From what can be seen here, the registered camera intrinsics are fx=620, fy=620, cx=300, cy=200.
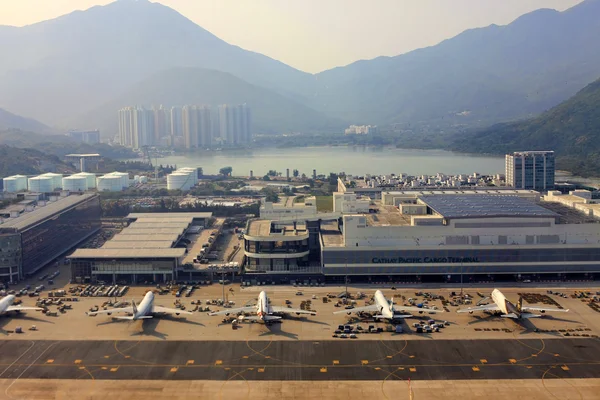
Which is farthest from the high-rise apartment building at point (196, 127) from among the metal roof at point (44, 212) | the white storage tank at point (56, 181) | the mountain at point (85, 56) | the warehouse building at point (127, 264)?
the warehouse building at point (127, 264)

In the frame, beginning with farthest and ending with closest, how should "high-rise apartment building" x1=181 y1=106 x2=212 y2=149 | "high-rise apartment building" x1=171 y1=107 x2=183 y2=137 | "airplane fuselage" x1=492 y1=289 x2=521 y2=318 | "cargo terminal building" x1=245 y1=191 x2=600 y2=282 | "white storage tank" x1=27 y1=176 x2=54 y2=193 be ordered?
1. "high-rise apartment building" x1=171 y1=107 x2=183 y2=137
2. "high-rise apartment building" x1=181 y1=106 x2=212 y2=149
3. "white storage tank" x1=27 y1=176 x2=54 y2=193
4. "cargo terminal building" x1=245 y1=191 x2=600 y2=282
5. "airplane fuselage" x1=492 y1=289 x2=521 y2=318

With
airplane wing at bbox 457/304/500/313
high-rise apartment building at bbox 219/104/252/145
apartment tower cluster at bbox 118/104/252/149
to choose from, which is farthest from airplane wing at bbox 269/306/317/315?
high-rise apartment building at bbox 219/104/252/145

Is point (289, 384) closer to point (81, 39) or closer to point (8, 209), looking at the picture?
point (8, 209)

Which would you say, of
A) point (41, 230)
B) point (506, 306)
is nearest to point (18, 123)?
point (41, 230)

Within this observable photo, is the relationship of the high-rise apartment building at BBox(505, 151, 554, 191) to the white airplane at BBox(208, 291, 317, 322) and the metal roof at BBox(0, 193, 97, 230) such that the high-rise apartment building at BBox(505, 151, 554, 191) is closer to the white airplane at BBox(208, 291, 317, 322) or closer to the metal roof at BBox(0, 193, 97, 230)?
the white airplane at BBox(208, 291, 317, 322)

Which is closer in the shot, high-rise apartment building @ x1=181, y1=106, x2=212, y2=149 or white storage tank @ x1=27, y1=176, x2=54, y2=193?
white storage tank @ x1=27, y1=176, x2=54, y2=193

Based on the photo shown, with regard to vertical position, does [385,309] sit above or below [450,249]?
below

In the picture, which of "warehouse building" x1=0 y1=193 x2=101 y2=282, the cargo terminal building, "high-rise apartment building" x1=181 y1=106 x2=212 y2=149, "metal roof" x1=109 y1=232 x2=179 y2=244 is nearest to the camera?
the cargo terminal building

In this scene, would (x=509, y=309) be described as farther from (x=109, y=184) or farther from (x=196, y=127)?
(x=196, y=127)
